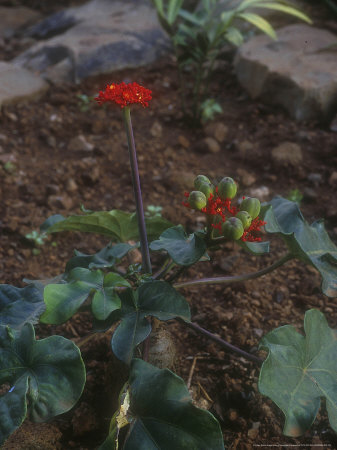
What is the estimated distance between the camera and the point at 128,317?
4.01 feet

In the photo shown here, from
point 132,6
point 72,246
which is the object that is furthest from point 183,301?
point 132,6

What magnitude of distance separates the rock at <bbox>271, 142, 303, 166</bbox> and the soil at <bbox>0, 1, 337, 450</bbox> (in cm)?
2

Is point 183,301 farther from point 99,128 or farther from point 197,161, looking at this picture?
point 99,128

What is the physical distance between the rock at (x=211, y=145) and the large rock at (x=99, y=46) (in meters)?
1.12

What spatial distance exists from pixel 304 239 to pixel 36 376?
32.4 inches

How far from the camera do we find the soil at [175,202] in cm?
139

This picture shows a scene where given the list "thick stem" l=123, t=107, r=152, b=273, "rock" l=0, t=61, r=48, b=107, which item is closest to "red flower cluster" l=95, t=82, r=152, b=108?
"thick stem" l=123, t=107, r=152, b=273

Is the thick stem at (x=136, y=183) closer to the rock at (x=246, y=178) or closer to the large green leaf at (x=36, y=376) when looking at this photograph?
the large green leaf at (x=36, y=376)

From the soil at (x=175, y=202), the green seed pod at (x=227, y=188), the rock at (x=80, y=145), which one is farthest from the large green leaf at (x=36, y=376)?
the rock at (x=80, y=145)

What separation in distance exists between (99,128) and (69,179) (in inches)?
21.4

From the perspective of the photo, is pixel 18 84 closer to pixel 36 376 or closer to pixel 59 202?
pixel 59 202

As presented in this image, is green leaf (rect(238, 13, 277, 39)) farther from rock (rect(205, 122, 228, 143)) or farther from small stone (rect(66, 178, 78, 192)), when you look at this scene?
small stone (rect(66, 178, 78, 192))

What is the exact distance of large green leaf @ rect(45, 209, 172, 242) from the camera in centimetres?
150

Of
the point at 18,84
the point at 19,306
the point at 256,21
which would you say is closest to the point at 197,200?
the point at 19,306
